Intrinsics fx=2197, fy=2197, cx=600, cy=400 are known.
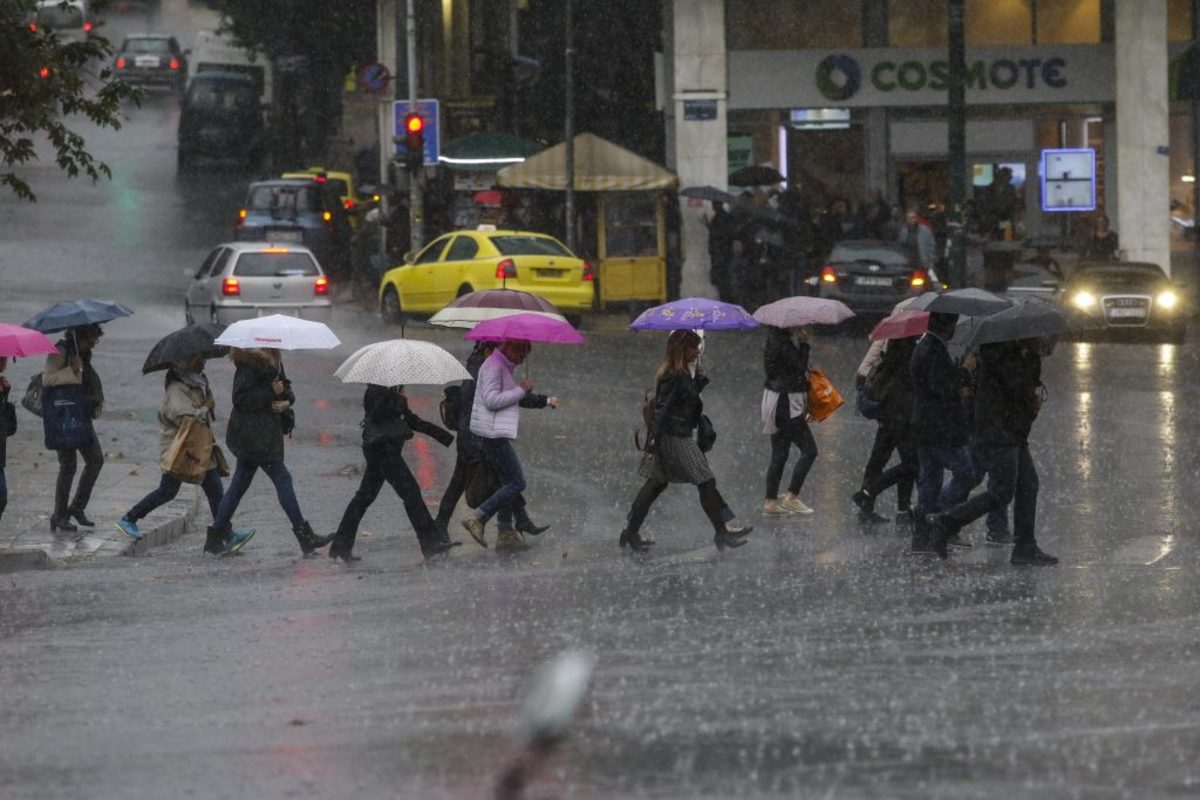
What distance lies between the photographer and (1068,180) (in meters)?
38.7

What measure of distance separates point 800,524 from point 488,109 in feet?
102

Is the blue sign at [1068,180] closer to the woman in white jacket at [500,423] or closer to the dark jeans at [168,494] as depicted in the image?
the woman in white jacket at [500,423]

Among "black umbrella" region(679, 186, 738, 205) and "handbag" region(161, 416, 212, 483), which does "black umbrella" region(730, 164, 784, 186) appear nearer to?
"black umbrella" region(679, 186, 738, 205)

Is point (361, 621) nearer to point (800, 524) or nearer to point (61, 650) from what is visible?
point (61, 650)

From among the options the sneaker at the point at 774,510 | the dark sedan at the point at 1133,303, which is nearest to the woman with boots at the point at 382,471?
the sneaker at the point at 774,510

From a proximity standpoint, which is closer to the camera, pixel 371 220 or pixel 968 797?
pixel 968 797

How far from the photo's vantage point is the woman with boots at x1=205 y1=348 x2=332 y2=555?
13.8m

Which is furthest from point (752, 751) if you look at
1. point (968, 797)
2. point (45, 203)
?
point (45, 203)

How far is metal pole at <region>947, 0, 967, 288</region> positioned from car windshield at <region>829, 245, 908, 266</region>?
8.72ft

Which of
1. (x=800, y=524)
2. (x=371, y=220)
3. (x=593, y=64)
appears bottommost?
(x=800, y=524)

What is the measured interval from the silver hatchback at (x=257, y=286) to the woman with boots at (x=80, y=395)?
14.3 meters

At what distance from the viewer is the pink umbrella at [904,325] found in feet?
45.8

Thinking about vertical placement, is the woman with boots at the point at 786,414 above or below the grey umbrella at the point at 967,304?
below

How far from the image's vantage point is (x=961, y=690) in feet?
27.2
